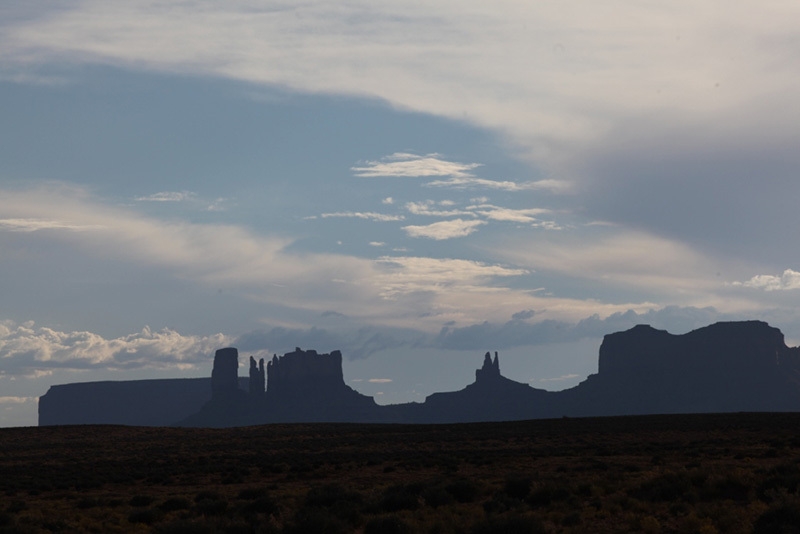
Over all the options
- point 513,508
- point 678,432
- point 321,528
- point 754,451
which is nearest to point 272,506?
point 321,528

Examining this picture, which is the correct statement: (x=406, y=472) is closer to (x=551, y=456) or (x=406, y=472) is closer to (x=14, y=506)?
(x=551, y=456)

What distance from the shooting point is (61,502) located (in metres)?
38.2

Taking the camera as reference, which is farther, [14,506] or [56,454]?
[56,454]

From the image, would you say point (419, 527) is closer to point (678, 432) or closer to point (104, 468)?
point (104, 468)

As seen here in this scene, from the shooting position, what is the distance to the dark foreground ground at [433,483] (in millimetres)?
26125

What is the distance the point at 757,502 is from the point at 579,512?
505cm

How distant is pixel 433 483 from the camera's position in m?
35.0

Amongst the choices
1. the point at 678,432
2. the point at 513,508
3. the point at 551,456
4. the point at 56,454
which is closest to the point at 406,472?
the point at 551,456

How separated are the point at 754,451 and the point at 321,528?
31.7m

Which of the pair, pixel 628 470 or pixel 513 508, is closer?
pixel 513 508

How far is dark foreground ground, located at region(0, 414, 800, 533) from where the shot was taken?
26125 millimetres

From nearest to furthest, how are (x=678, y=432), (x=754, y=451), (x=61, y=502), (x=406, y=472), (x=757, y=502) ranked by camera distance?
(x=757, y=502) → (x=61, y=502) → (x=406, y=472) → (x=754, y=451) → (x=678, y=432)

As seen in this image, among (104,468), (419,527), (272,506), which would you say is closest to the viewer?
(419,527)

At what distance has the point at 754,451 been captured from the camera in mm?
50031
